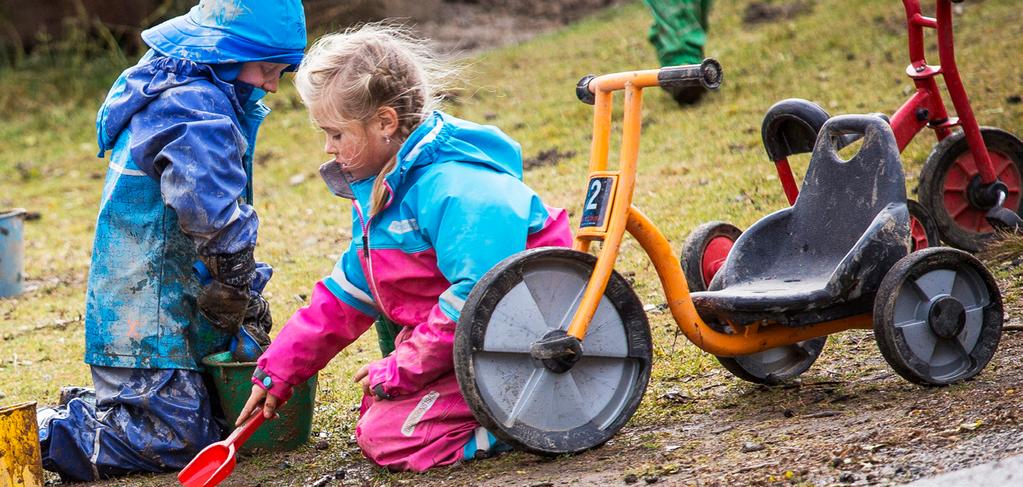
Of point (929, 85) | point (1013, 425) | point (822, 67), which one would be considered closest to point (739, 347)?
point (1013, 425)

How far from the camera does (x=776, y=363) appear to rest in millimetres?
3432

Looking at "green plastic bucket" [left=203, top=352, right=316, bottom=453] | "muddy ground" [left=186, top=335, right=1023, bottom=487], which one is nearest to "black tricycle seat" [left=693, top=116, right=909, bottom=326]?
"muddy ground" [left=186, top=335, right=1023, bottom=487]

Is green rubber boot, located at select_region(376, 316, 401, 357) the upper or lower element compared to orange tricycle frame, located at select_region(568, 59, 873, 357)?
lower

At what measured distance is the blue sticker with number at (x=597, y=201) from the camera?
288 centimetres

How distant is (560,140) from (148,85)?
421 cm

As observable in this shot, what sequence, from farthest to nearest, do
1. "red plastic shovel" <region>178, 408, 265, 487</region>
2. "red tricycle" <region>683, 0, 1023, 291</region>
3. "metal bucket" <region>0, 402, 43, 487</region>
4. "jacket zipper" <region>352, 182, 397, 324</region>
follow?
1. "red tricycle" <region>683, 0, 1023, 291</region>
2. "jacket zipper" <region>352, 182, 397, 324</region>
3. "red plastic shovel" <region>178, 408, 265, 487</region>
4. "metal bucket" <region>0, 402, 43, 487</region>

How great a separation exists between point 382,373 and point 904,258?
1292 millimetres

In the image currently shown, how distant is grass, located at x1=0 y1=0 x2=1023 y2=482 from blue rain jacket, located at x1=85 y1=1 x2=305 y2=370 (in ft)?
1.91

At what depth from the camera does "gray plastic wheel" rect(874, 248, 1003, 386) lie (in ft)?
9.70

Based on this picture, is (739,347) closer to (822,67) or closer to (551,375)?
(551,375)

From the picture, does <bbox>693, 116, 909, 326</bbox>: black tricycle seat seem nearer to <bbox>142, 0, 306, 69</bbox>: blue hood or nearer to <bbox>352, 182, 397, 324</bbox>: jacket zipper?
<bbox>352, 182, 397, 324</bbox>: jacket zipper

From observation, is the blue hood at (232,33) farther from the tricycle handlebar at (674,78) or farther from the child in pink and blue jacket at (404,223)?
the tricycle handlebar at (674,78)

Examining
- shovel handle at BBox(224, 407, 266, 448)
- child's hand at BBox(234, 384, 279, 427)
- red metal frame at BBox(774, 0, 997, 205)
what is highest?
red metal frame at BBox(774, 0, 997, 205)

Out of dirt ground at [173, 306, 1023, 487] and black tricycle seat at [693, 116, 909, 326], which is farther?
black tricycle seat at [693, 116, 909, 326]
